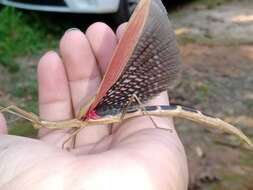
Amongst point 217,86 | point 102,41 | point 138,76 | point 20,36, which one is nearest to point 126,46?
point 138,76

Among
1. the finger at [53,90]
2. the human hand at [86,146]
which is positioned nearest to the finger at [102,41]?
the human hand at [86,146]

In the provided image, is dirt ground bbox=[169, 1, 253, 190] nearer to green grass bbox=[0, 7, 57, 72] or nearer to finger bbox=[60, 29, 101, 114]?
finger bbox=[60, 29, 101, 114]

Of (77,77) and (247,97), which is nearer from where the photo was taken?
(77,77)

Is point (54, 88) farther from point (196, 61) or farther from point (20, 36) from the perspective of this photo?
point (20, 36)

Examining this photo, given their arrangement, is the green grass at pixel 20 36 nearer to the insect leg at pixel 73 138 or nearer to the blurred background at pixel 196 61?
the blurred background at pixel 196 61

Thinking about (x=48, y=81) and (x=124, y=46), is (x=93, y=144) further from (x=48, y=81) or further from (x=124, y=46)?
(x=124, y=46)

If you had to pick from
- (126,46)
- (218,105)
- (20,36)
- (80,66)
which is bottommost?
(218,105)

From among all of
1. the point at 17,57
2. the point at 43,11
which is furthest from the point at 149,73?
the point at 43,11
